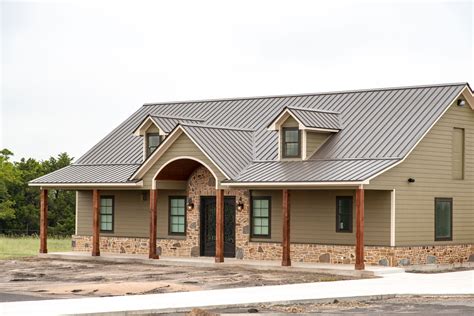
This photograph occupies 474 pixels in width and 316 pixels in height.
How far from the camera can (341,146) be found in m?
34.1

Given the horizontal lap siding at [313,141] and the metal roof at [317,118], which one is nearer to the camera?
the metal roof at [317,118]

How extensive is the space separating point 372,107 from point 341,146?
2397mm

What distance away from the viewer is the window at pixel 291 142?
34.4 metres

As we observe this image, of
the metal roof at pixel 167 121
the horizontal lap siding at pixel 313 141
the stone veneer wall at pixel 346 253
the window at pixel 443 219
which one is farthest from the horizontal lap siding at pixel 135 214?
the window at pixel 443 219

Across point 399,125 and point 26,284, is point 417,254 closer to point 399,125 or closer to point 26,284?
point 399,125

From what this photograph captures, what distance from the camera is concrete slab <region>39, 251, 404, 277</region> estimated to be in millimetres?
30281

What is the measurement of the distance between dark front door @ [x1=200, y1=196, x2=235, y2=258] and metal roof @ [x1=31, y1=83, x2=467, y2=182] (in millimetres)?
1978

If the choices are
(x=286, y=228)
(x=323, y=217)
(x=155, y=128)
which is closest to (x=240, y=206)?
(x=323, y=217)

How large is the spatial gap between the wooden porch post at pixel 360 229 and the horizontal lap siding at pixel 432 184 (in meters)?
0.70

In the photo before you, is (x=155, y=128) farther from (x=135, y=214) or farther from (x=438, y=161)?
(x=438, y=161)

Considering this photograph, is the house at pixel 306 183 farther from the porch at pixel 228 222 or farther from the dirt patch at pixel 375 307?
the dirt patch at pixel 375 307

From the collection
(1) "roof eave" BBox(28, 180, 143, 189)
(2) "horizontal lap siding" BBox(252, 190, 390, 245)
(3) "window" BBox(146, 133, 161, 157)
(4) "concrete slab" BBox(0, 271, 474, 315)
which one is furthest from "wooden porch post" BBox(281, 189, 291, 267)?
(3) "window" BBox(146, 133, 161, 157)

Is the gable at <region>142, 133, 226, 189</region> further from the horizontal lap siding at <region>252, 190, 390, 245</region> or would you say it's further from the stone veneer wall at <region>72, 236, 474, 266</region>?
the stone veneer wall at <region>72, 236, 474, 266</region>

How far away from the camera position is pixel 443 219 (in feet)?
113
